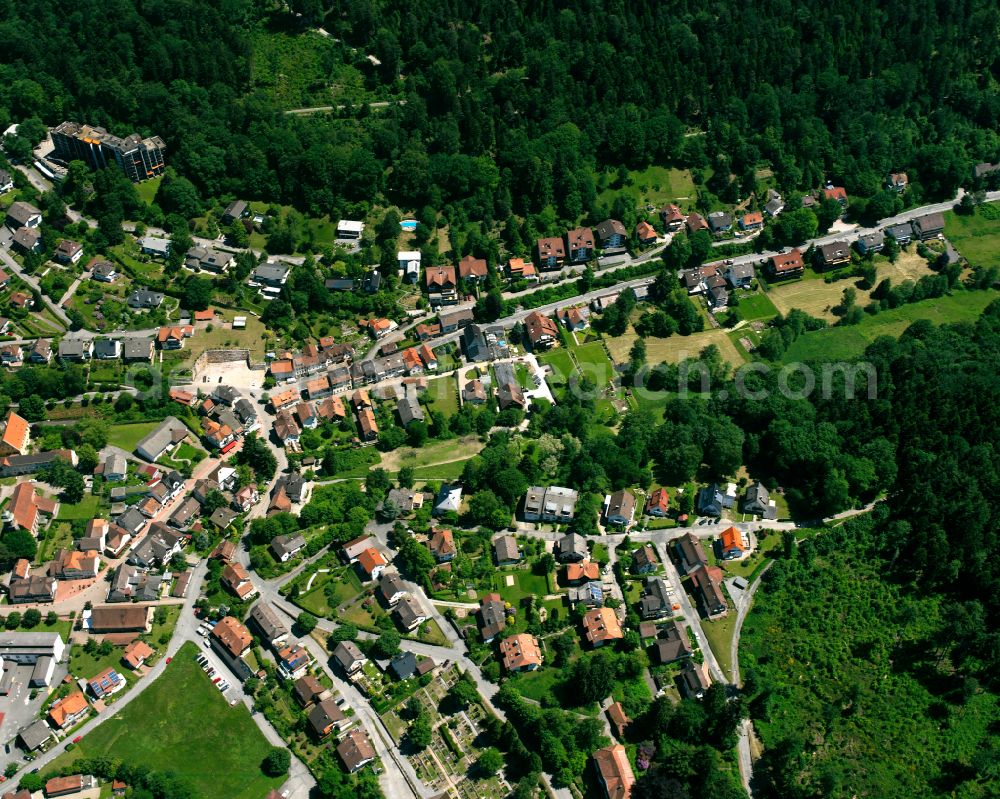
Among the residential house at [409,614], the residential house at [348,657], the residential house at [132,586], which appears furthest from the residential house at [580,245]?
the residential house at [132,586]

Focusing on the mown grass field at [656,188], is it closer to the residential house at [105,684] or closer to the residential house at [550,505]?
the residential house at [550,505]

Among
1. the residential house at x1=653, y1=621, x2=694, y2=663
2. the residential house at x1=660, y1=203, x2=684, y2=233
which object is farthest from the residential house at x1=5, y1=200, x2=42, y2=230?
the residential house at x1=653, y1=621, x2=694, y2=663

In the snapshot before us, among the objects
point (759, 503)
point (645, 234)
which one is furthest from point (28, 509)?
point (645, 234)

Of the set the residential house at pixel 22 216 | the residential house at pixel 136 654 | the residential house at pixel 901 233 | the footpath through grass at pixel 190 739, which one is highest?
the residential house at pixel 22 216

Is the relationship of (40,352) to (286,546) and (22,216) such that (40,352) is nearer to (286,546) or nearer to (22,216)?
(22,216)

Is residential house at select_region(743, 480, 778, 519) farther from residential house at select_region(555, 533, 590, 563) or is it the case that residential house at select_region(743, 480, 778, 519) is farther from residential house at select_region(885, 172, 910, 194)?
residential house at select_region(885, 172, 910, 194)

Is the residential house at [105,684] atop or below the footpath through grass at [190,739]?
atop

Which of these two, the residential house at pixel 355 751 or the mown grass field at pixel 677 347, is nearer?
the residential house at pixel 355 751
